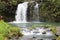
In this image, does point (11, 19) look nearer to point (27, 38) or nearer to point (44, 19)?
point (44, 19)

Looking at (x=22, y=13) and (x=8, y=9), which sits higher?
(x=8, y=9)

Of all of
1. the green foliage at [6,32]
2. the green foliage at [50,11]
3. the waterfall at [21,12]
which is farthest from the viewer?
the waterfall at [21,12]

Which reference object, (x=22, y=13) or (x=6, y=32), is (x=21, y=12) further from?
(x=6, y=32)

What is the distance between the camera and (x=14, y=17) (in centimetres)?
2866

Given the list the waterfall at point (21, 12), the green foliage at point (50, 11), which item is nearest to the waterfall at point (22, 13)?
the waterfall at point (21, 12)

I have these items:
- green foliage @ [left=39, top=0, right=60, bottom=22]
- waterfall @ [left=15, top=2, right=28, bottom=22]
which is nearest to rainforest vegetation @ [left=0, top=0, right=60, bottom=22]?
green foliage @ [left=39, top=0, right=60, bottom=22]

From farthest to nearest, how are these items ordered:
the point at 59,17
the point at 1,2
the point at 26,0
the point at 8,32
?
the point at 26,0 → the point at 1,2 → the point at 59,17 → the point at 8,32

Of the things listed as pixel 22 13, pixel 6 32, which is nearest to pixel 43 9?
pixel 22 13

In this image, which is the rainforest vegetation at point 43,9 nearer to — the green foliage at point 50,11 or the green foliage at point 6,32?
the green foliage at point 50,11

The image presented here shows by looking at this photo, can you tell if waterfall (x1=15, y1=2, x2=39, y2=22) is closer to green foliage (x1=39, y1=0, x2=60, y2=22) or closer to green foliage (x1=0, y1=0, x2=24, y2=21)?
green foliage (x1=0, y1=0, x2=24, y2=21)

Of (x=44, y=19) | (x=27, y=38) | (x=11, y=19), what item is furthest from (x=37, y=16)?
(x=27, y=38)

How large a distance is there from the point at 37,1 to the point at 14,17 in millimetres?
3408

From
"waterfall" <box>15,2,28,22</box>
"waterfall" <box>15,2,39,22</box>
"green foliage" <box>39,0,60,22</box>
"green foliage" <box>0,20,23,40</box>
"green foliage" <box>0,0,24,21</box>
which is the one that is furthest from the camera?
"waterfall" <box>15,2,28,22</box>

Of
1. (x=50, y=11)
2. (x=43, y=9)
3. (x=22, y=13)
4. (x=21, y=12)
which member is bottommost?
(x=22, y=13)
